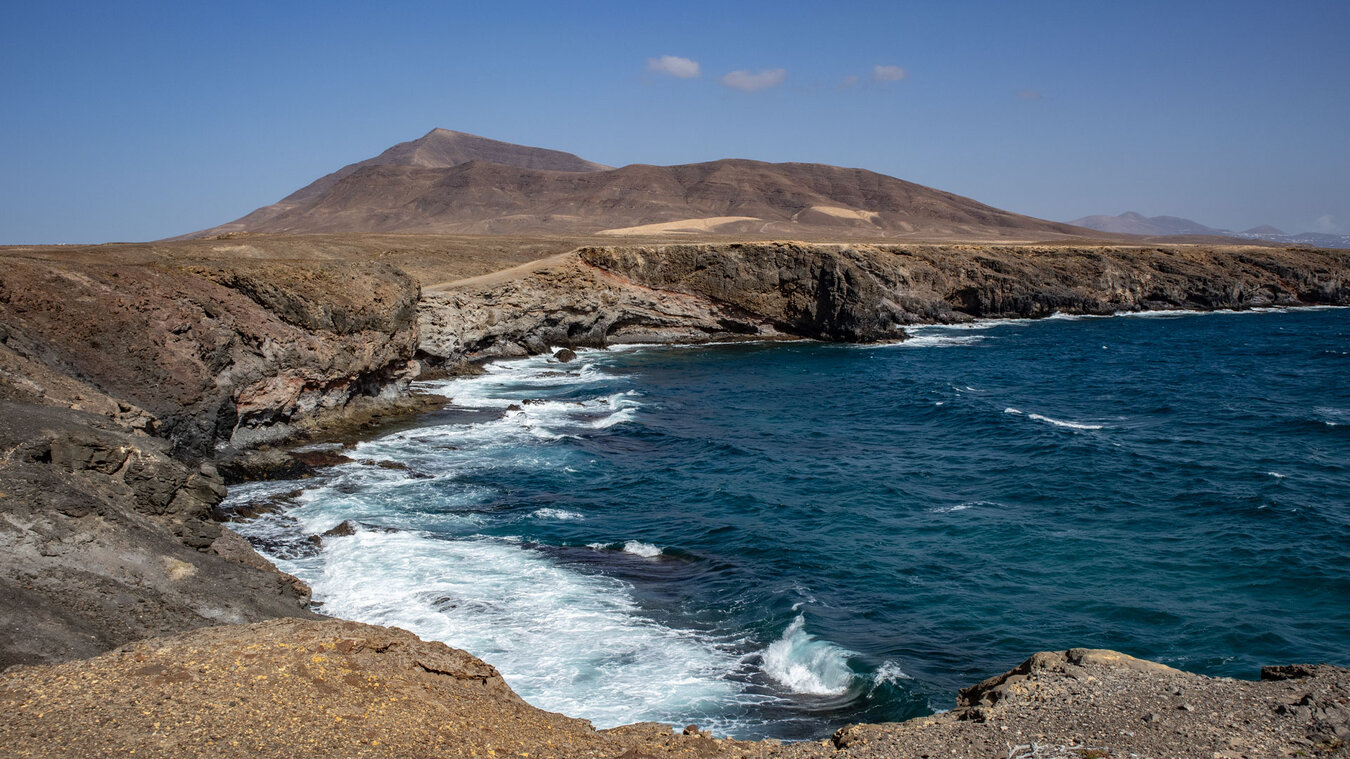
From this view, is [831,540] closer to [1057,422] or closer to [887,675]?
[887,675]

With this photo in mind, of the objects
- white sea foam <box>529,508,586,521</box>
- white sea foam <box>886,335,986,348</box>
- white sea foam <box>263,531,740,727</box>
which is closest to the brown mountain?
white sea foam <box>886,335,986,348</box>

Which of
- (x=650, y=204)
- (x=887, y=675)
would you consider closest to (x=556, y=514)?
(x=887, y=675)

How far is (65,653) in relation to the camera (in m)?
8.42

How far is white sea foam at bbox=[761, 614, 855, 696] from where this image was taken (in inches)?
505

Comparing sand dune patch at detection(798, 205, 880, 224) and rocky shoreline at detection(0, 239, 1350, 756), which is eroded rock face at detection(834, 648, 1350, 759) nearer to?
rocky shoreline at detection(0, 239, 1350, 756)

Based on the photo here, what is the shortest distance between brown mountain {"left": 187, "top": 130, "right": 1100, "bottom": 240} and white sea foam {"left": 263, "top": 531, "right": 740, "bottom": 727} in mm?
110029

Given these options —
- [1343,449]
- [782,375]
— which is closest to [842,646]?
[1343,449]

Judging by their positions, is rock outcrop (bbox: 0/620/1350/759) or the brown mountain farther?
the brown mountain

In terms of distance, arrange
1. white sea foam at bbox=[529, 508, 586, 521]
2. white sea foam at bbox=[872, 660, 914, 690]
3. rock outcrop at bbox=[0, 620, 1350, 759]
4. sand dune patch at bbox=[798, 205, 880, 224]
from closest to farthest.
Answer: rock outcrop at bbox=[0, 620, 1350, 759] → white sea foam at bbox=[872, 660, 914, 690] → white sea foam at bbox=[529, 508, 586, 521] → sand dune patch at bbox=[798, 205, 880, 224]

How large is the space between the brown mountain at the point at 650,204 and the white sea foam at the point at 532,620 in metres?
110

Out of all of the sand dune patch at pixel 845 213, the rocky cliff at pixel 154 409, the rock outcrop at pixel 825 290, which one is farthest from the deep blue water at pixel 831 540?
the sand dune patch at pixel 845 213

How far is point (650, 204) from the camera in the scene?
152875mm

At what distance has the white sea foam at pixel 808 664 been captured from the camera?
42.1 ft

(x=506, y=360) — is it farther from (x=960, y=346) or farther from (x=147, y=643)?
(x=147, y=643)
